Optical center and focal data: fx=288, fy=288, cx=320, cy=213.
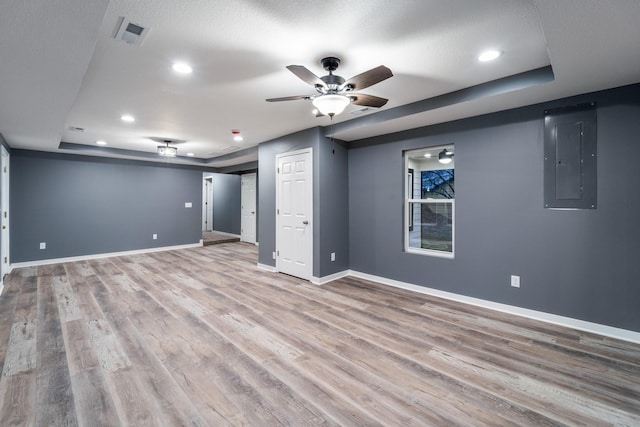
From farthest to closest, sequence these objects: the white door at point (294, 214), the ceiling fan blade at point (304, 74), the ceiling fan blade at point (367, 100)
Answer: the white door at point (294, 214) < the ceiling fan blade at point (367, 100) < the ceiling fan blade at point (304, 74)

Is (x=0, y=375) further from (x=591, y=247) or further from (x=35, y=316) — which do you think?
(x=591, y=247)

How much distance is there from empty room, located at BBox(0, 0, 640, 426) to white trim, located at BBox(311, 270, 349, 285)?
0.12ft

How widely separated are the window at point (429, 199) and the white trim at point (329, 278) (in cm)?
120

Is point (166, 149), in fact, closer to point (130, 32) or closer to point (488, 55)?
point (130, 32)

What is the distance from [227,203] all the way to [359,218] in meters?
6.66

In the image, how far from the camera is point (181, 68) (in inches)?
101

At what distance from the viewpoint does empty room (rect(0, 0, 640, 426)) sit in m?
1.82

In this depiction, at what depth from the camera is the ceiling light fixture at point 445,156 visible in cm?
407

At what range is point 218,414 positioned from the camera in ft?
5.73

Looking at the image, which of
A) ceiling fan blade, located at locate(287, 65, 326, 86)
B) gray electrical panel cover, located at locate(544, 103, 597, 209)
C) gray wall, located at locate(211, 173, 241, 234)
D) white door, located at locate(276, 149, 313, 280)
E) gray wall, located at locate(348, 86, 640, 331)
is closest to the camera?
ceiling fan blade, located at locate(287, 65, 326, 86)

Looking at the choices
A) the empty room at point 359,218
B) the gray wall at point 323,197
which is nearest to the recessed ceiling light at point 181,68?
the empty room at point 359,218

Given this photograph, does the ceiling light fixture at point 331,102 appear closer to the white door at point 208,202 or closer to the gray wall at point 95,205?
the gray wall at point 95,205

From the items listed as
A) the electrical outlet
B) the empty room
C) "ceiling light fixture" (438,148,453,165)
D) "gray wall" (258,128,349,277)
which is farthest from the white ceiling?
the electrical outlet

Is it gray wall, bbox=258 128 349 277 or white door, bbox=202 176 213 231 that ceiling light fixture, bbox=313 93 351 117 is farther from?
white door, bbox=202 176 213 231
